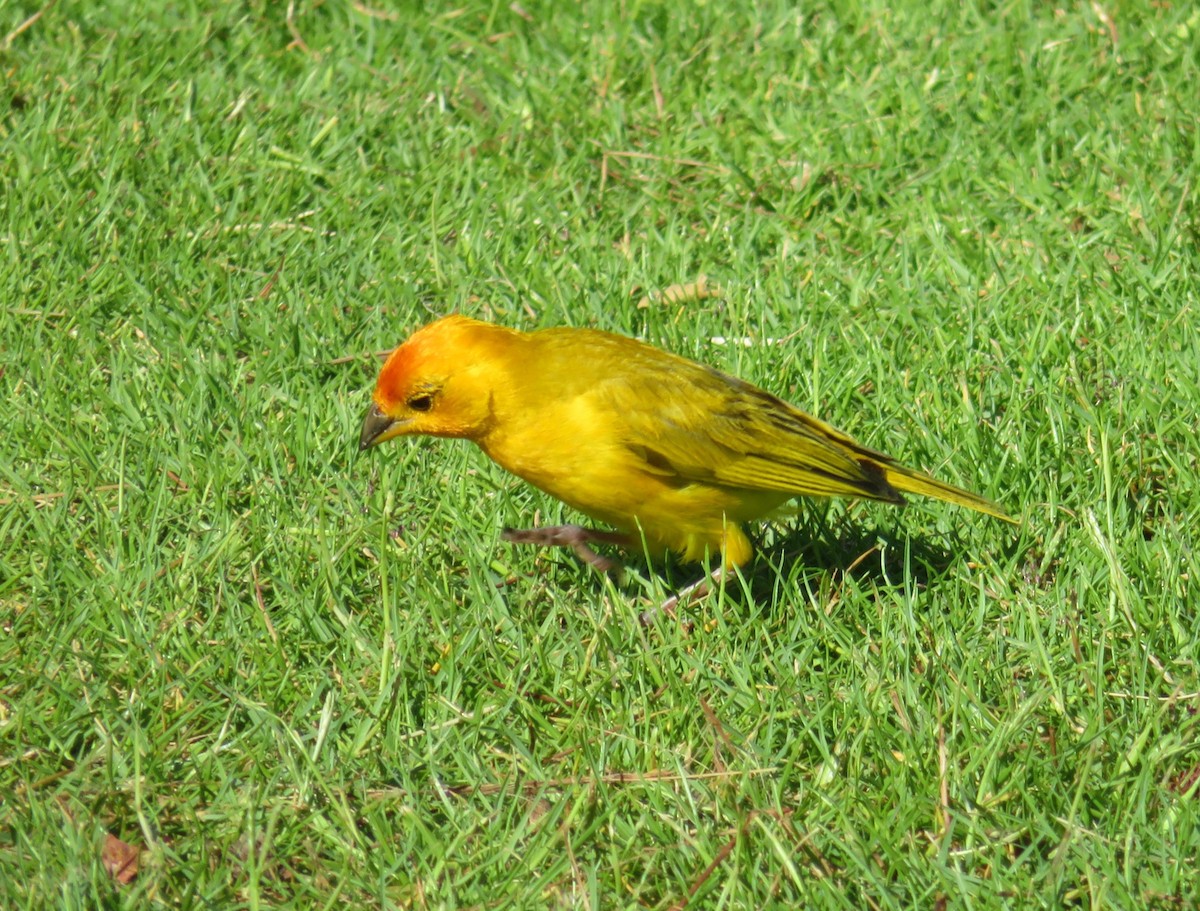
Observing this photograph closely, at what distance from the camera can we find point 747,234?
620cm

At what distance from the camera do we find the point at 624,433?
4379 mm

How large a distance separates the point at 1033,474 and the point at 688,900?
2.06 meters

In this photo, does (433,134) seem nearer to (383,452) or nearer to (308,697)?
(383,452)

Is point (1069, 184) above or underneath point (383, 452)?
above

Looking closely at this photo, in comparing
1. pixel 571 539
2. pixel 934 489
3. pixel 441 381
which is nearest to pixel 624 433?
pixel 571 539

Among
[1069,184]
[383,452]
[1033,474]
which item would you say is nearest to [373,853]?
[383,452]

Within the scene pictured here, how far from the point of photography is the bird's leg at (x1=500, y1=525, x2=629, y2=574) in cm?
461

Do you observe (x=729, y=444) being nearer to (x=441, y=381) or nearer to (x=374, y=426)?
(x=441, y=381)

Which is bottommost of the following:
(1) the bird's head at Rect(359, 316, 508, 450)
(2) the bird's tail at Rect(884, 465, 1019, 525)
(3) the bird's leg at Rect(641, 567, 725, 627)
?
(3) the bird's leg at Rect(641, 567, 725, 627)

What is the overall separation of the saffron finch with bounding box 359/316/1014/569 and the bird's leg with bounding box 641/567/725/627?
0.06m

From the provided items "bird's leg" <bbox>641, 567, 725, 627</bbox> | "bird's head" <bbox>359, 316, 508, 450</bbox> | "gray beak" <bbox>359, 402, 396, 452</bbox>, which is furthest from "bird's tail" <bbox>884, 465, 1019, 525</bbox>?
"gray beak" <bbox>359, 402, 396, 452</bbox>

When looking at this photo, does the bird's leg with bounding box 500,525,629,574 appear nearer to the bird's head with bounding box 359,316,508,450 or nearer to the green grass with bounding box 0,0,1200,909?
the green grass with bounding box 0,0,1200,909

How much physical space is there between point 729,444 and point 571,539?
57cm

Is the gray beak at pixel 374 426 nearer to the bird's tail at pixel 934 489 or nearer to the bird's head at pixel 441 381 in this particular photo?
the bird's head at pixel 441 381
